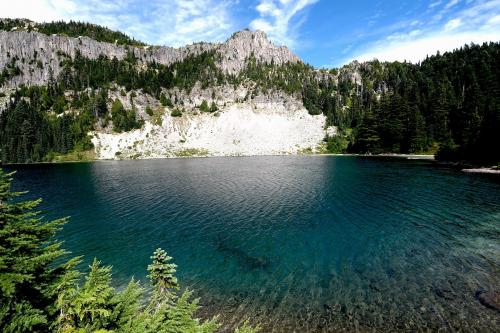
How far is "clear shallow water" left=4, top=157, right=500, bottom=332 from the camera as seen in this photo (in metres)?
21.4

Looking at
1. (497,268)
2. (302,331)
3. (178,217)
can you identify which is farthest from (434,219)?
(178,217)

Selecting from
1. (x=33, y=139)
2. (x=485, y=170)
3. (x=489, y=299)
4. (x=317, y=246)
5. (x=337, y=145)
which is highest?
(x=33, y=139)

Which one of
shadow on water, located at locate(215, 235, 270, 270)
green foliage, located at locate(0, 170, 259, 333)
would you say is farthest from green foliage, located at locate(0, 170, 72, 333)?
shadow on water, located at locate(215, 235, 270, 270)

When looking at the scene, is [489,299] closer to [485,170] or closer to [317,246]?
[317,246]

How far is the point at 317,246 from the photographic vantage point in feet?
115

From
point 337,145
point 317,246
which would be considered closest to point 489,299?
point 317,246

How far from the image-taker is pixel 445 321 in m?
19.5

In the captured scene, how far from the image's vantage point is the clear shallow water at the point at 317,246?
842 inches

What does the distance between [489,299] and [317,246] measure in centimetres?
1651

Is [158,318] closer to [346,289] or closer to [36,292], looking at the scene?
[36,292]

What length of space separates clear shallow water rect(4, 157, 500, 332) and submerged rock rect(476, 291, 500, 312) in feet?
2.02

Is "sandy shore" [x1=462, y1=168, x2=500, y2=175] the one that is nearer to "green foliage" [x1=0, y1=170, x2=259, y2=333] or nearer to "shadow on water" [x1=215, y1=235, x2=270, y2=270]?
"shadow on water" [x1=215, y1=235, x2=270, y2=270]

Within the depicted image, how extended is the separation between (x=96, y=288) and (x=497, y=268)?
109ft

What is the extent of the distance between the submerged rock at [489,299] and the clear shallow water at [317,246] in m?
0.62
